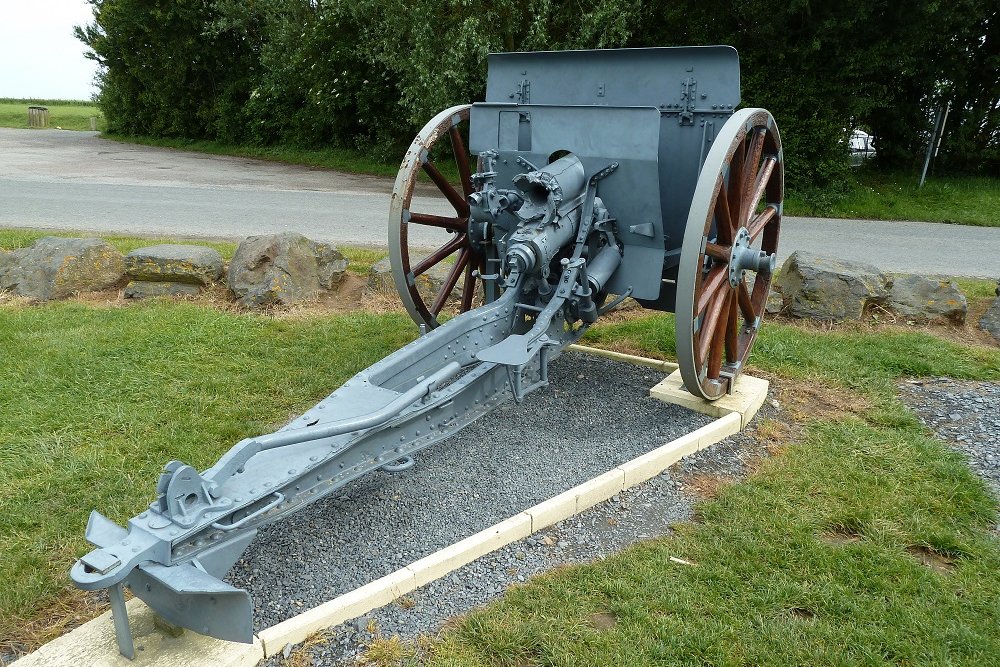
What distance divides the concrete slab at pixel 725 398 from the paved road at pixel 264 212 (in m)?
4.52

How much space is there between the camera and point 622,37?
12023 millimetres

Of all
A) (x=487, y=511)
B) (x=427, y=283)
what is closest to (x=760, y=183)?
(x=487, y=511)

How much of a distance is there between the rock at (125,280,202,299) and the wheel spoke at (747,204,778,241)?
461 centimetres

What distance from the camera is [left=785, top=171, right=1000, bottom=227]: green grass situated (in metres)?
12.0

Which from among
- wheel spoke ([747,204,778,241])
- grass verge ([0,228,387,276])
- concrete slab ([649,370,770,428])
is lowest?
concrete slab ([649,370,770,428])

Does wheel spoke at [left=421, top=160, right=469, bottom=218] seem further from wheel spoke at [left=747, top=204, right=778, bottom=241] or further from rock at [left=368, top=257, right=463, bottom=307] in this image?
wheel spoke at [left=747, top=204, right=778, bottom=241]

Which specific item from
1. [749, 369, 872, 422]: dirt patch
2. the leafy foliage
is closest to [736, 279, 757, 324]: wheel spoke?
[749, 369, 872, 422]: dirt patch

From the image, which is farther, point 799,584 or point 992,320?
point 992,320

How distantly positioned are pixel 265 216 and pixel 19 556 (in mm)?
8094

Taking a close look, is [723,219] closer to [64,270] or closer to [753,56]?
[64,270]

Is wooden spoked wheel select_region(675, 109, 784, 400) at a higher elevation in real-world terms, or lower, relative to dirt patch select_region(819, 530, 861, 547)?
higher

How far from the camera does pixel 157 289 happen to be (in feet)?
21.9

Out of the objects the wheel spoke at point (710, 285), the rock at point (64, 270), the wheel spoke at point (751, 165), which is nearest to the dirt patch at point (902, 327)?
the wheel spoke at point (751, 165)

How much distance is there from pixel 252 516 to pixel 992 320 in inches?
243
